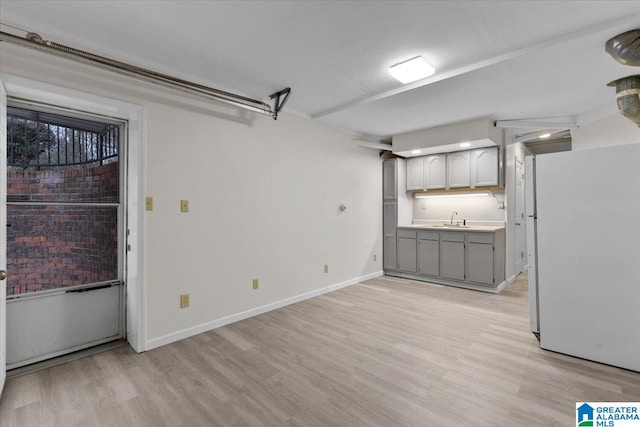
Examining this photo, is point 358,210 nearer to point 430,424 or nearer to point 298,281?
point 298,281

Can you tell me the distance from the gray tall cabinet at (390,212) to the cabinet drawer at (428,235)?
49 cm

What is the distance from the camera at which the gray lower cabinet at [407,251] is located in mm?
5192

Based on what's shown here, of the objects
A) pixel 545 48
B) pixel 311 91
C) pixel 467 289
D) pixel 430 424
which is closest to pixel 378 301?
pixel 467 289

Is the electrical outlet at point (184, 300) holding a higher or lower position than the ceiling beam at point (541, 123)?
lower

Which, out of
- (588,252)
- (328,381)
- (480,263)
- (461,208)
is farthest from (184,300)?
(461,208)

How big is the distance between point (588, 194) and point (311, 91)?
2.74 meters

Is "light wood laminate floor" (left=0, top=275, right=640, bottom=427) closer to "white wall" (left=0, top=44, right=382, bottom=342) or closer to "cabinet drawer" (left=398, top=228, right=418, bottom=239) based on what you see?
"white wall" (left=0, top=44, right=382, bottom=342)

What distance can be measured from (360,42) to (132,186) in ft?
7.77

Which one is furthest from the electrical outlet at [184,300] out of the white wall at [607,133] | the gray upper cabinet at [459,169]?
the white wall at [607,133]

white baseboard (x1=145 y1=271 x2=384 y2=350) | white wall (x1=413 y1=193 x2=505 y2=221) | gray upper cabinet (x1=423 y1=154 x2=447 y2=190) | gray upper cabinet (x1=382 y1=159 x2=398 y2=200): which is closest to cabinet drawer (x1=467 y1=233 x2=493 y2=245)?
white wall (x1=413 y1=193 x2=505 y2=221)

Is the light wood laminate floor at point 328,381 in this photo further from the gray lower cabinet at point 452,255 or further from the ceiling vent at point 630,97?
the ceiling vent at point 630,97

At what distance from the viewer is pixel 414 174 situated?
5.47 meters

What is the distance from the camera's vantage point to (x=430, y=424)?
5.67ft

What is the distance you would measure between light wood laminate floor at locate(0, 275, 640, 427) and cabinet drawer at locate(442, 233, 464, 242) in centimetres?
172
